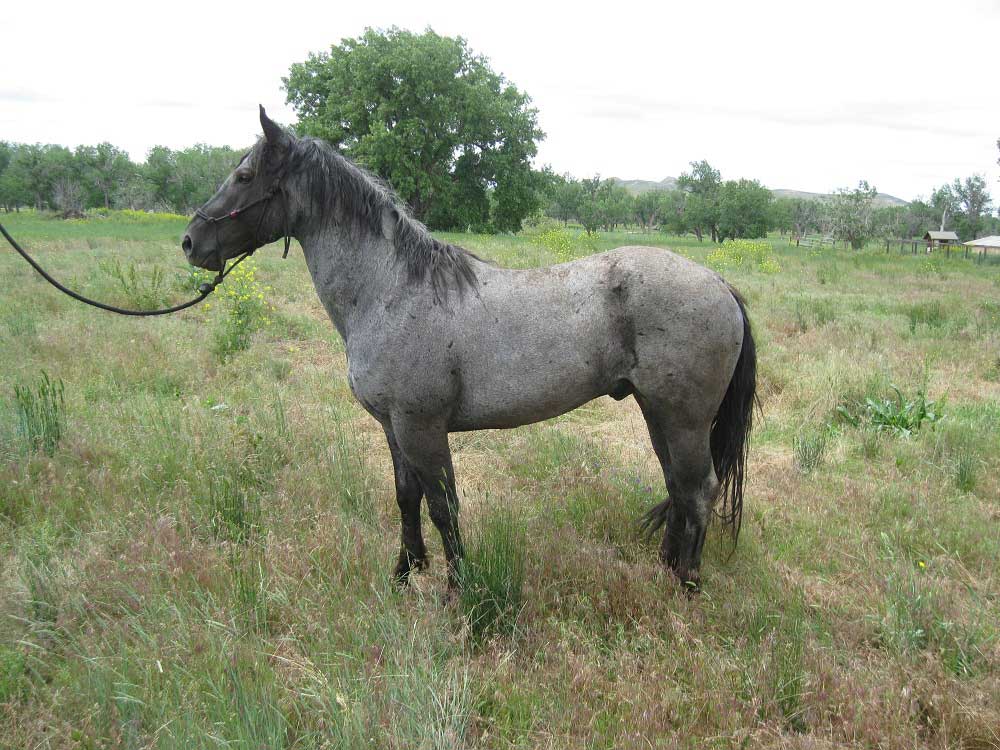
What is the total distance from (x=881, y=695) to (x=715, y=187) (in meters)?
89.8

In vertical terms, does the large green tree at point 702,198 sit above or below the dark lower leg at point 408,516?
above

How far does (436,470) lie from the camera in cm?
312

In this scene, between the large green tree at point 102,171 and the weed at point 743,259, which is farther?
Result: the large green tree at point 102,171

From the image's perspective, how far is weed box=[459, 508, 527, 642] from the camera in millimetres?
2928

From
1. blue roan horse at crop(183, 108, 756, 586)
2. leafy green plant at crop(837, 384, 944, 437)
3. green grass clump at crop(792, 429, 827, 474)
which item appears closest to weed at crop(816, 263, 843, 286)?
leafy green plant at crop(837, 384, 944, 437)

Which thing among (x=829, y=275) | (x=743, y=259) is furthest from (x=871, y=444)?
(x=743, y=259)

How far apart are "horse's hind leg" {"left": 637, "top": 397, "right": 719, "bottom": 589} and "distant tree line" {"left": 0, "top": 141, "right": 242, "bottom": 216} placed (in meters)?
82.0

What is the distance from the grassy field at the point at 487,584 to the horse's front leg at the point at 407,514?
0.48ft

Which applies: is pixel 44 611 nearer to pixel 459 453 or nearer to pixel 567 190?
pixel 459 453

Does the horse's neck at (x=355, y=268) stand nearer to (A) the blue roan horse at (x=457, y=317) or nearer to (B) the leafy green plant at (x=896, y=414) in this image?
(A) the blue roan horse at (x=457, y=317)

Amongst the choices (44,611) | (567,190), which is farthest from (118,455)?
(567,190)

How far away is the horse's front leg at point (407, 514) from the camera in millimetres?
3395

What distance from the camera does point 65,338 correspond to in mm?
7664

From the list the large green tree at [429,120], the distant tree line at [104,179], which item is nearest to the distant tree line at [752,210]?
the large green tree at [429,120]
